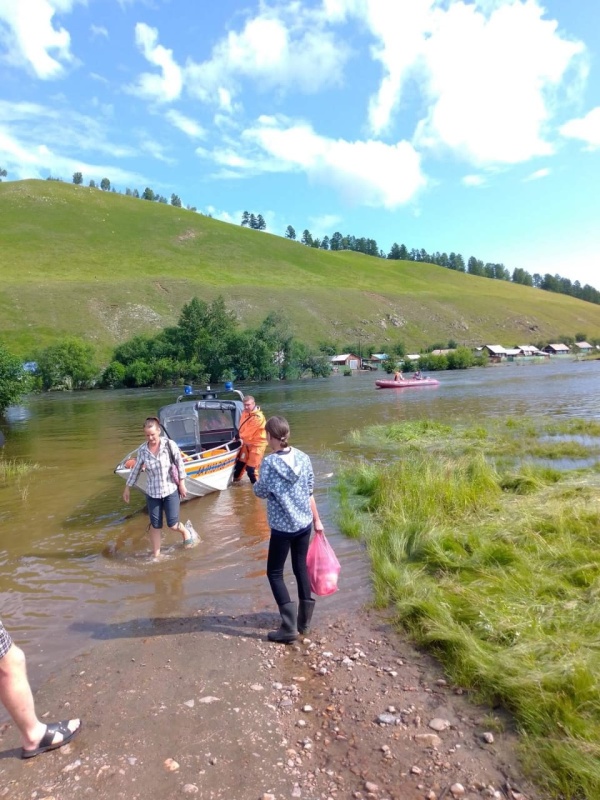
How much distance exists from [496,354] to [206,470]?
107 m

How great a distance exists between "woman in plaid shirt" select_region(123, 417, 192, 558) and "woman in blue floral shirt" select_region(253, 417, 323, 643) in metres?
2.78

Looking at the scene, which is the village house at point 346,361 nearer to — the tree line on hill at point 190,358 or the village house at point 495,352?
the tree line on hill at point 190,358

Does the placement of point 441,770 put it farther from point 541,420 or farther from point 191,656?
point 541,420

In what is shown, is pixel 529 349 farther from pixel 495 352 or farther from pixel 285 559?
pixel 285 559

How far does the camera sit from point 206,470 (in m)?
11.4

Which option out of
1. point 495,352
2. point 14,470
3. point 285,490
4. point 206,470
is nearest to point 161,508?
point 285,490

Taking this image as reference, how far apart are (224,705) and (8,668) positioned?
5.51 ft

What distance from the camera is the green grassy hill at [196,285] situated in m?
87.5

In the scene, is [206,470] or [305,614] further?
[206,470]

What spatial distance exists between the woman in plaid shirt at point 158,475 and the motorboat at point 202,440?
176 cm

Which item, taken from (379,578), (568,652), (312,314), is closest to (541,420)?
(379,578)

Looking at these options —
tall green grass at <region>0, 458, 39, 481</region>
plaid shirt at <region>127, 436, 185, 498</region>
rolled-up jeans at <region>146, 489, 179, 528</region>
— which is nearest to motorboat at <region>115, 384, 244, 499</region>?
rolled-up jeans at <region>146, 489, 179, 528</region>

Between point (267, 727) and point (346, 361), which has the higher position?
point (267, 727)

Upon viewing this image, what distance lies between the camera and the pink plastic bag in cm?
558
